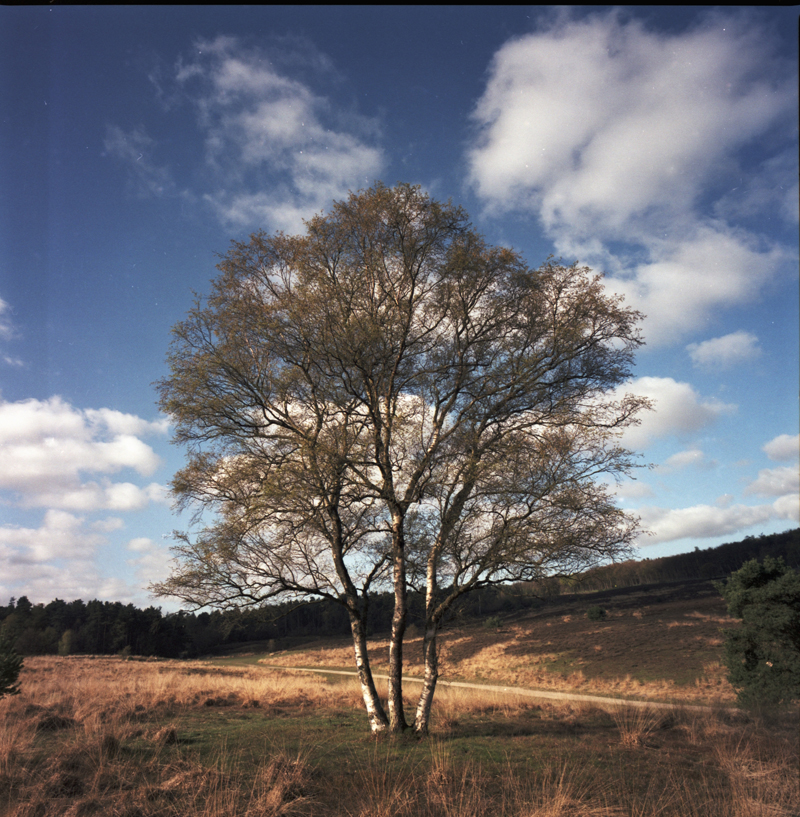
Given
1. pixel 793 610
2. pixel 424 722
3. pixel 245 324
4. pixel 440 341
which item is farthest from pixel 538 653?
pixel 245 324

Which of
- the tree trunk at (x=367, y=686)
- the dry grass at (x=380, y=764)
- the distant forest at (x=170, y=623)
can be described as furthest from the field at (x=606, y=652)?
the tree trunk at (x=367, y=686)

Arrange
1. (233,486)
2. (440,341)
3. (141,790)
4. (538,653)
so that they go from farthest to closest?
(538,653) < (440,341) < (233,486) < (141,790)

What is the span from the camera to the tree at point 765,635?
13.2 m

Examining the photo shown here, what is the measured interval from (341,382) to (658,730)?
11.2 meters

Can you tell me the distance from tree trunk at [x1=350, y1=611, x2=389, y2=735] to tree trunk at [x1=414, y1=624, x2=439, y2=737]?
2.54ft

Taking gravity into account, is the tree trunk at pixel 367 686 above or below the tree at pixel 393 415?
below

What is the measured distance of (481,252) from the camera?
11305 mm

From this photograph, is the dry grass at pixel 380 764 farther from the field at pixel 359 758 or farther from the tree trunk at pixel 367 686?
the tree trunk at pixel 367 686

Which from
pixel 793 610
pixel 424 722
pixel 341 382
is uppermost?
pixel 341 382

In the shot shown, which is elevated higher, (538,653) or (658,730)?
(658,730)

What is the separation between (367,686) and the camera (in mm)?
10516

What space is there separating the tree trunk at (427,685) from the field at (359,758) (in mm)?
541

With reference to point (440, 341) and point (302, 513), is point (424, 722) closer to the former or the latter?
point (302, 513)

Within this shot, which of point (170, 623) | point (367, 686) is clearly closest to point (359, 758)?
point (367, 686)
